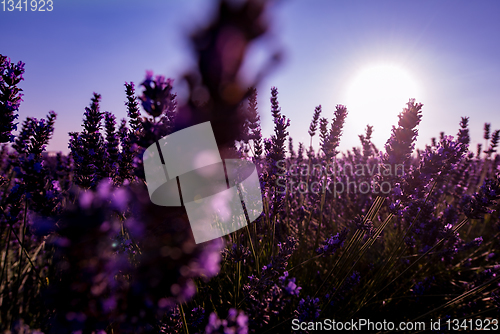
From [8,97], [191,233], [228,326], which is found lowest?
[228,326]

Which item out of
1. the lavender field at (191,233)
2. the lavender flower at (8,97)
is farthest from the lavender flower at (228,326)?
the lavender flower at (8,97)

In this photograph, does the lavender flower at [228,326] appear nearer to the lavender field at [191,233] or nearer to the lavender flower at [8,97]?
the lavender field at [191,233]

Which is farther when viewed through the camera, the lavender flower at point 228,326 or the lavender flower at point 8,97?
the lavender flower at point 8,97

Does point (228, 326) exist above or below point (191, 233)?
below

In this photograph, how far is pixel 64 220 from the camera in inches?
33.4

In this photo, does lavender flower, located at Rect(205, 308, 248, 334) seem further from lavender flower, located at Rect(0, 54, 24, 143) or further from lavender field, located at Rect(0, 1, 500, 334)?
lavender flower, located at Rect(0, 54, 24, 143)

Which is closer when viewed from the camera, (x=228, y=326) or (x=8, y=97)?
(x=228, y=326)

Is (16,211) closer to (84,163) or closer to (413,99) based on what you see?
(84,163)

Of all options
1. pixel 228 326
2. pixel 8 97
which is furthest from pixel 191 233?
pixel 8 97

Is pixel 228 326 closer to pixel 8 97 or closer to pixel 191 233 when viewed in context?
pixel 191 233

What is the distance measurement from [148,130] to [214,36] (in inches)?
26.1

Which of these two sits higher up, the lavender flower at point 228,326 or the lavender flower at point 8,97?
the lavender flower at point 8,97

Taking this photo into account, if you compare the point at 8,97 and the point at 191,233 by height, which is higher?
the point at 8,97

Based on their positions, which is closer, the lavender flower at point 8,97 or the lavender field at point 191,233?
the lavender field at point 191,233
